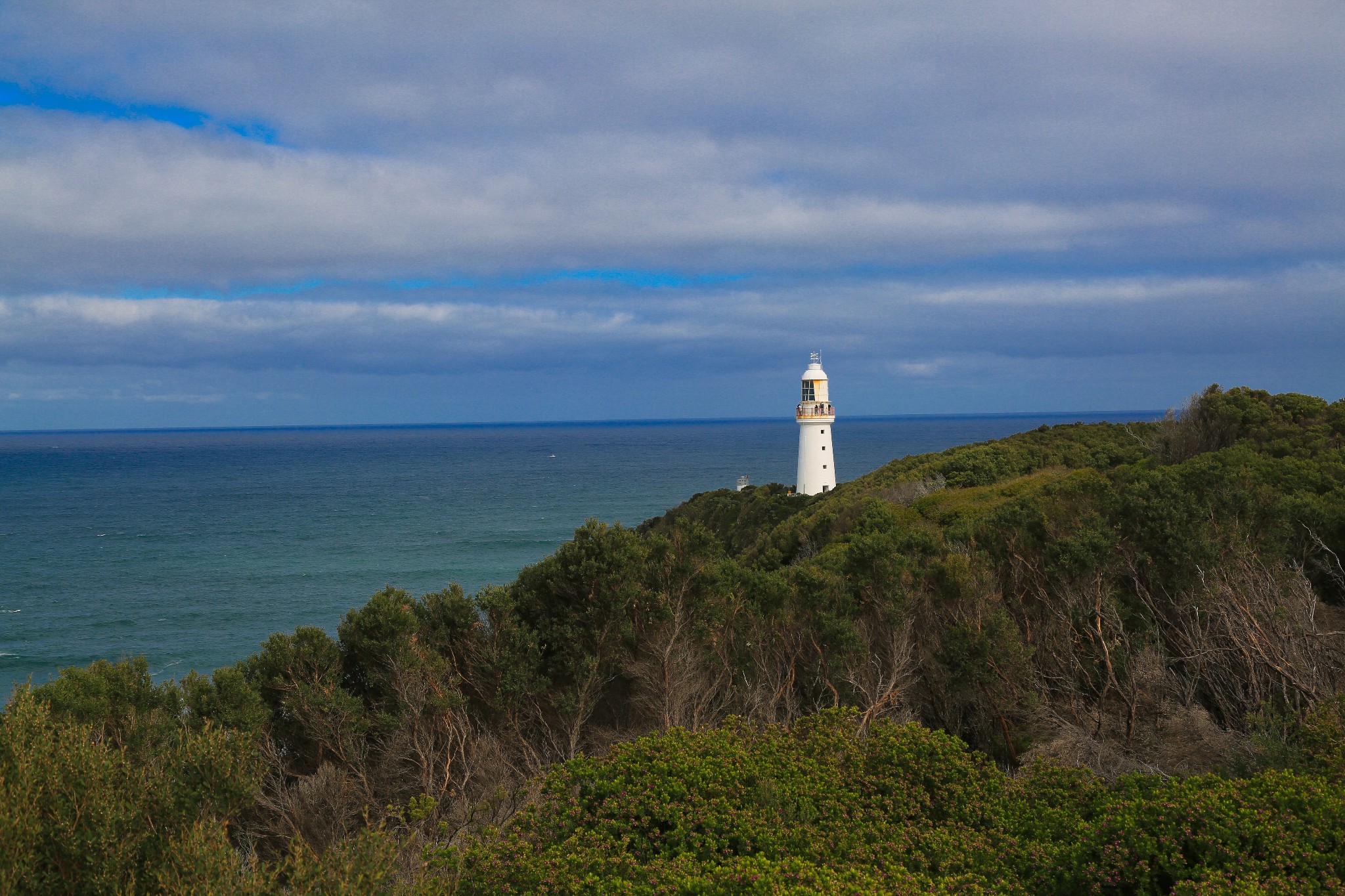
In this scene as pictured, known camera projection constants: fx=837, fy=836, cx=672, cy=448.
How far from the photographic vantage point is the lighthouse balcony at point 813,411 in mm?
54875

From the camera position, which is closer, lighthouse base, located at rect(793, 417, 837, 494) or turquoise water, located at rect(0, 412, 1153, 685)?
turquoise water, located at rect(0, 412, 1153, 685)

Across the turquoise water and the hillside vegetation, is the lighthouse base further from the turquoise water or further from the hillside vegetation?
the hillside vegetation

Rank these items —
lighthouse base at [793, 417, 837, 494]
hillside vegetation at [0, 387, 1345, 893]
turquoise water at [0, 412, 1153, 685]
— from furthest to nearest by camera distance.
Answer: lighthouse base at [793, 417, 837, 494] → turquoise water at [0, 412, 1153, 685] → hillside vegetation at [0, 387, 1345, 893]

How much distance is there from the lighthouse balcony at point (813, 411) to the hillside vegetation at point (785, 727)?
99.4 feet

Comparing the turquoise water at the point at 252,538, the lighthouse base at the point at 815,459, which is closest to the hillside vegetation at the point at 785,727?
the turquoise water at the point at 252,538

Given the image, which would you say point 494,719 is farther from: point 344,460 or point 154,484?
point 344,460

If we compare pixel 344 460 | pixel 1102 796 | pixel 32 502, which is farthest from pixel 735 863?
pixel 344 460

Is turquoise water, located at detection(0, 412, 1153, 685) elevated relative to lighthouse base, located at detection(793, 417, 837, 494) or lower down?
lower down

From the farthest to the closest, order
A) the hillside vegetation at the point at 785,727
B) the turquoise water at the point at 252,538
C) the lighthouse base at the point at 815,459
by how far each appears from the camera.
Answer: the lighthouse base at the point at 815,459 → the turquoise water at the point at 252,538 → the hillside vegetation at the point at 785,727

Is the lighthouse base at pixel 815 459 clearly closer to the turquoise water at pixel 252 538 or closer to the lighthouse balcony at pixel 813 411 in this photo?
the lighthouse balcony at pixel 813 411

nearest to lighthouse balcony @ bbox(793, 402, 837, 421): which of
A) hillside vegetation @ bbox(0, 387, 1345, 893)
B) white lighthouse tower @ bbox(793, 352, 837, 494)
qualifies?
white lighthouse tower @ bbox(793, 352, 837, 494)

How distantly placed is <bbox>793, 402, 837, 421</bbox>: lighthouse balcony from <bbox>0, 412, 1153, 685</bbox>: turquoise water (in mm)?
20317

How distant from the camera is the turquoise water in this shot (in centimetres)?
3859

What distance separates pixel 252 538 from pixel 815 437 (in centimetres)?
4511
